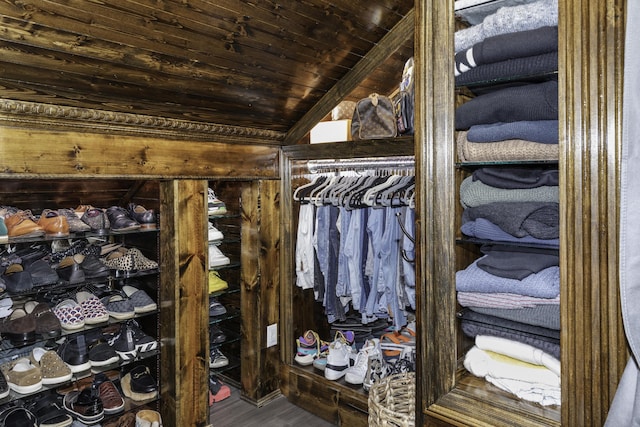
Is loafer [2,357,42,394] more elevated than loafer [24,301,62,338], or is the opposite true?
loafer [24,301,62,338]

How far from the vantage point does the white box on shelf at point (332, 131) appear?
2.73m

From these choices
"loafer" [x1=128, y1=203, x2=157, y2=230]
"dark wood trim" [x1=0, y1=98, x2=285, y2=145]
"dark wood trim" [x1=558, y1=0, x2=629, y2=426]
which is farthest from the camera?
"loafer" [x1=128, y1=203, x2=157, y2=230]

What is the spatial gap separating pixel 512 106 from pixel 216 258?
2.10m

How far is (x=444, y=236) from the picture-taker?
4.65ft

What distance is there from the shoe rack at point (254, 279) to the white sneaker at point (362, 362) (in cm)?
59

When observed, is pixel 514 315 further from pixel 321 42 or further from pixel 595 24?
pixel 321 42

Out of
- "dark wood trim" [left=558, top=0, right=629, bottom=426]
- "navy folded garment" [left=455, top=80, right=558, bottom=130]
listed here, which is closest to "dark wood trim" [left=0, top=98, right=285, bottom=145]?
"navy folded garment" [left=455, top=80, right=558, bottom=130]

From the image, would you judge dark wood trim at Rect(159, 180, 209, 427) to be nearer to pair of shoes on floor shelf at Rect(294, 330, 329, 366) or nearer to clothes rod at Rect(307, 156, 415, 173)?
pair of shoes on floor shelf at Rect(294, 330, 329, 366)

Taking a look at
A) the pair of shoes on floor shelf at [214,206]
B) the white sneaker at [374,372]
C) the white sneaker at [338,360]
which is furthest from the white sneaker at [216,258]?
the white sneaker at [374,372]

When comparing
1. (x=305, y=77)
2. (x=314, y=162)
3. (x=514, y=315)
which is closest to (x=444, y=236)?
(x=514, y=315)

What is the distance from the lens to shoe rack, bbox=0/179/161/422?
236 cm

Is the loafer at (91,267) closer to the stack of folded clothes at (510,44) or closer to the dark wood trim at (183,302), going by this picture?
the dark wood trim at (183,302)

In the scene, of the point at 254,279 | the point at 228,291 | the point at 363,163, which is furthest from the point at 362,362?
the point at 363,163

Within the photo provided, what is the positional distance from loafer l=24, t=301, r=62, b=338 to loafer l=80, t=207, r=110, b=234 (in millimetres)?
449
